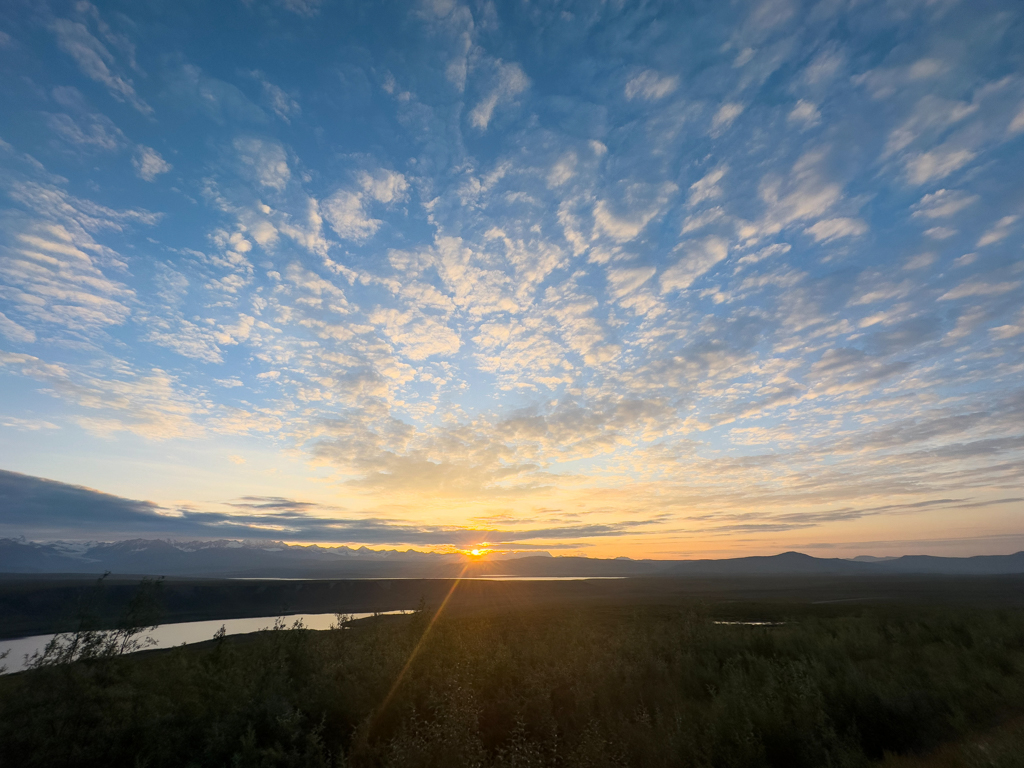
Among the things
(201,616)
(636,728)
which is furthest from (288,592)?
(636,728)

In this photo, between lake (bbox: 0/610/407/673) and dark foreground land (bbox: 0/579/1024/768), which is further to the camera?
lake (bbox: 0/610/407/673)

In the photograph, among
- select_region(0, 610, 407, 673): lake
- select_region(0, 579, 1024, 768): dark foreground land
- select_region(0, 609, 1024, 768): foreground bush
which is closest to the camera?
select_region(0, 579, 1024, 768): dark foreground land

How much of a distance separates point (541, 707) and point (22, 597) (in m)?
96.7

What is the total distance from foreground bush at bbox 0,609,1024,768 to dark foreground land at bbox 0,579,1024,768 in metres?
0.04

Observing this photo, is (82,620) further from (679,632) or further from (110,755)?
(679,632)

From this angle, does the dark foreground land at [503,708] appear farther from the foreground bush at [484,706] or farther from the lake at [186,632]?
the lake at [186,632]

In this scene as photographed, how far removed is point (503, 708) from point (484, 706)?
48cm

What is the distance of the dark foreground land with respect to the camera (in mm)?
8477

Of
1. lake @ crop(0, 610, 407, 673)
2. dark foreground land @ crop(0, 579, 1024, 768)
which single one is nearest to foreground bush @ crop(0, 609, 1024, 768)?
dark foreground land @ crop(0, 579, 1024, 768)

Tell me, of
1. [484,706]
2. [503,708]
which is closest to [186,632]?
[484,706]

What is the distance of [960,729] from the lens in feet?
28.5

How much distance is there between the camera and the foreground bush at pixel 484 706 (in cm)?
858

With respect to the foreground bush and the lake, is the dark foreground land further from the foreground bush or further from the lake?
the lake

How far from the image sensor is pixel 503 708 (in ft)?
38.9
